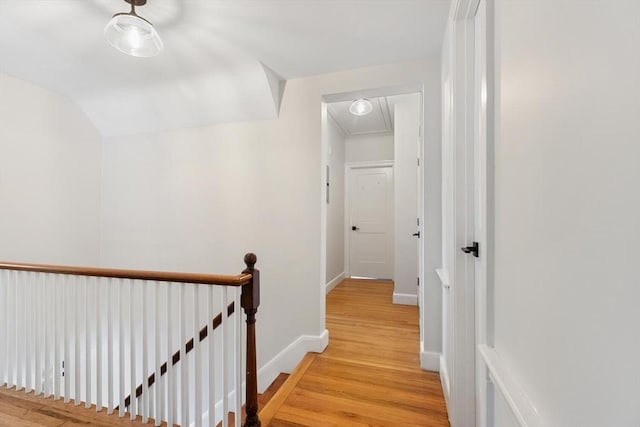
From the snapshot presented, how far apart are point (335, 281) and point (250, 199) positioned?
99.3 inches

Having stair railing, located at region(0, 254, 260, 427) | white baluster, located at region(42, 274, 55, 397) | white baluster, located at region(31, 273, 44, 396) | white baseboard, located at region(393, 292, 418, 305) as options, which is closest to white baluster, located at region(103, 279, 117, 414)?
stair railing, located at region(0, 254, 260, 427)

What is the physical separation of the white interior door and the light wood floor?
2.03 m

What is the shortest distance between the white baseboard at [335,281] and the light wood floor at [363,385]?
1272 mm

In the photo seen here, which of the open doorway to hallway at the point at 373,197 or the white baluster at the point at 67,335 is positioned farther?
the open doorway to hallway at the point at 373,197

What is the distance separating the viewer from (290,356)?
2.46 metres

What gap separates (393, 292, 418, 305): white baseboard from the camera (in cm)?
371

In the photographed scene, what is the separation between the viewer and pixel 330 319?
125 inches

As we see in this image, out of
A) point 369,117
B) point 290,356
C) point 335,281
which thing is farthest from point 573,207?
point 335,281

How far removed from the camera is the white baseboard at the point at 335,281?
4.39 metres

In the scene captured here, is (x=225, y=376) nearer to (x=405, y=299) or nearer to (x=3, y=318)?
(x=3, y=318)

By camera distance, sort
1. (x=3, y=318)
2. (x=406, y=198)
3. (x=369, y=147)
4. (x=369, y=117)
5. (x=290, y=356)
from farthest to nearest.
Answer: (x=369, y=147) → (x=369, y=117) → (x=406, y=198) → (x=290, y=356) → (x=3, y=318)

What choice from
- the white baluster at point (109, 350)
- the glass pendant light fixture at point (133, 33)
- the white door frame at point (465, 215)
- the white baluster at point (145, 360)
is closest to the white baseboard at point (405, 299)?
the white door frame at point (465, 215)

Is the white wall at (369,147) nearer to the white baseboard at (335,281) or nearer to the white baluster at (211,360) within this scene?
the white baseboard at (335,281)

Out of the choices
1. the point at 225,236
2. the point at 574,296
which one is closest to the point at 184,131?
the point at 225,236
